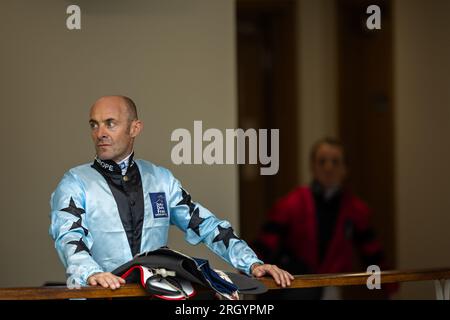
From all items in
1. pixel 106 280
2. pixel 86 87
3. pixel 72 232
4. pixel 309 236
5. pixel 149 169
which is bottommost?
pixel 309 236

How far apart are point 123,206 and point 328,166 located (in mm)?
1531

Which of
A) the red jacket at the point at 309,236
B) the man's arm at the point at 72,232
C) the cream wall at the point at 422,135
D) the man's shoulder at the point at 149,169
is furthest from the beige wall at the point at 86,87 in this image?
the cream wall at the point at 422,135

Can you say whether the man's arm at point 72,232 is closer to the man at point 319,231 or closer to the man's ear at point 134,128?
the man's ear at point 134,128

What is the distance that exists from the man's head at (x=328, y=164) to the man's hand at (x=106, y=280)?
1742 millimetres

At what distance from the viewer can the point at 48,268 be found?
3.08 m

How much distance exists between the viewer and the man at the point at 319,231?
364 centimetres

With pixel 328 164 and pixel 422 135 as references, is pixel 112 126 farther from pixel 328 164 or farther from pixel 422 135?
pixel 422 135

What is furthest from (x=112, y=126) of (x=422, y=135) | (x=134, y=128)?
(x=422, y=135)

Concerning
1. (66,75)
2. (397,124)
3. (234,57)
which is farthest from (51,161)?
(397,124)

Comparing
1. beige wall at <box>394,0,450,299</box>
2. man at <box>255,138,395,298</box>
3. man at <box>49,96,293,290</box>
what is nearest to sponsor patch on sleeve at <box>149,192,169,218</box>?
man at <box>49,96,293,290</box>

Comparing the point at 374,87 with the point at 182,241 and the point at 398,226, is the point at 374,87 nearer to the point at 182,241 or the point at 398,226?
the point at 398,226

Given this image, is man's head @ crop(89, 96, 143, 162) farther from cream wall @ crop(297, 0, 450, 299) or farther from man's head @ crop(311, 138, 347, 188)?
cream wall @ crop(297, 0, 450, 299)

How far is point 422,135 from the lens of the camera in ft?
13.3

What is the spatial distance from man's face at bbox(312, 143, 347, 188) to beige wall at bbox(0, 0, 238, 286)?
2.42 feet
